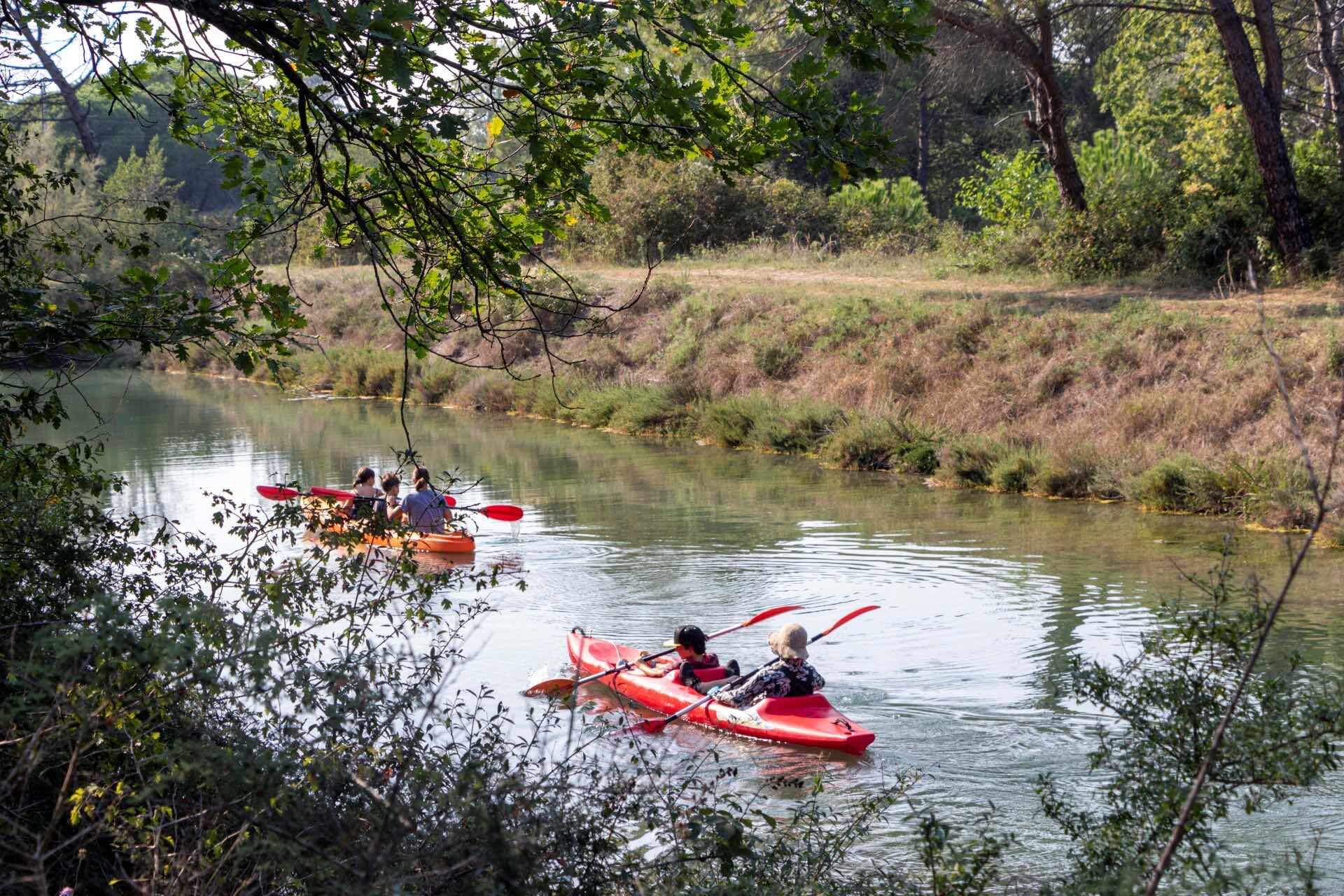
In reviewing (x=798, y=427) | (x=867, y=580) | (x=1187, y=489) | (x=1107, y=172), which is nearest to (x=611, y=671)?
(x=867, y=580)

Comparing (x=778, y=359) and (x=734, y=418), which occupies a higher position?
(x=778, y=359)

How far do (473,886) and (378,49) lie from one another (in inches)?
112

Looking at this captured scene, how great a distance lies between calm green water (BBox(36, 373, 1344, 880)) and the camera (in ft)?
26.7

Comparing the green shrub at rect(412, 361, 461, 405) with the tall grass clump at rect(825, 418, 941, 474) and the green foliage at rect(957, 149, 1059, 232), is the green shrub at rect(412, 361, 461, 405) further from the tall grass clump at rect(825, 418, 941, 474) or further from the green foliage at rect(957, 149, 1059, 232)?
the tall grass clump at rect(825, 418, 941, 474)

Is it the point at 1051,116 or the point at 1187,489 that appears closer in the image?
the point at 1187,489

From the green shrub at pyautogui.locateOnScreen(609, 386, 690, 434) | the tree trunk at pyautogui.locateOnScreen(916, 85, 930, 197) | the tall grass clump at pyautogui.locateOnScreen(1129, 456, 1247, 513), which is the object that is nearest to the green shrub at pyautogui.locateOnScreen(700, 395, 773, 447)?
the green shrub at pyautogui.locateOnScreen(609, 386, 690, 434)

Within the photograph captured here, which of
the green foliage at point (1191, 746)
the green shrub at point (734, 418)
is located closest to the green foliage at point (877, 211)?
the green shrub at point (734, 418)

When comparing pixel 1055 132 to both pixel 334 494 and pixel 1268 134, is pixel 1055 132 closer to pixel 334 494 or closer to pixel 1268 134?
pixel 1268 134

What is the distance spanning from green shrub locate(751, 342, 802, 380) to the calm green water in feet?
6.96

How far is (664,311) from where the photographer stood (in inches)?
1022

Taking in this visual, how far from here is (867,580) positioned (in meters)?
12.5

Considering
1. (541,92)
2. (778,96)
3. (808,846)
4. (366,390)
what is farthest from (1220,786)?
(366,390)

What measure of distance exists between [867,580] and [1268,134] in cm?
1126

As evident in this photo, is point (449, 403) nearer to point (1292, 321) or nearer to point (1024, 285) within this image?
point (1024, 285)
